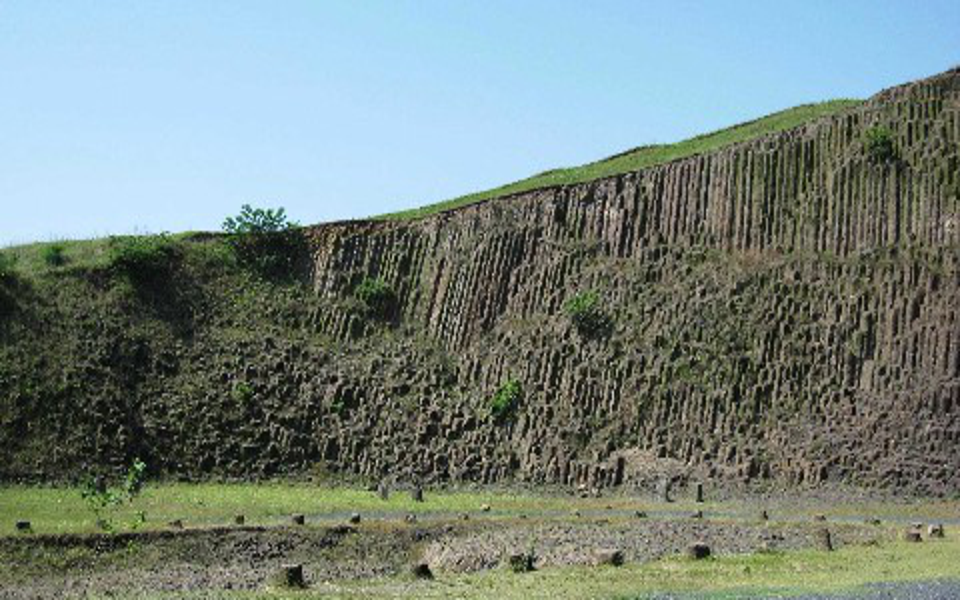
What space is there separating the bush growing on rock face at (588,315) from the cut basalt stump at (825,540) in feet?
79.1

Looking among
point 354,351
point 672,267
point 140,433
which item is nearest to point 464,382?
point 354,351

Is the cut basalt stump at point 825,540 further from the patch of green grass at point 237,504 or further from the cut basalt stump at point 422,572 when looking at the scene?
the patch of green grass at point 237,504

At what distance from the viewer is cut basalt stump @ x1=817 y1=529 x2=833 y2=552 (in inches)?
1356

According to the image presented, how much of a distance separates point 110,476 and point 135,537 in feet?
63.5

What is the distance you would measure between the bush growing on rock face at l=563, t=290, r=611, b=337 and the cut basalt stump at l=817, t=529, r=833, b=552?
24106 mm

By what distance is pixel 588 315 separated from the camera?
2367 inches

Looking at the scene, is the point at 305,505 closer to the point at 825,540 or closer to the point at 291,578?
the point at 291,578

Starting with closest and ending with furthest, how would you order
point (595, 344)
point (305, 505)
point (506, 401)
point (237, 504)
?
point (237, 504) → point (305, 505) → point (506, 401) → point (595, 344)

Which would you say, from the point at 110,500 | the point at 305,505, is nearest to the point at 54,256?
the point at 305,505

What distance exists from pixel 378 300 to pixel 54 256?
53.8 feet

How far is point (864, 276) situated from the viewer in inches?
2126

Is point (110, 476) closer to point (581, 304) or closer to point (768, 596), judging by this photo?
point (581, 304)

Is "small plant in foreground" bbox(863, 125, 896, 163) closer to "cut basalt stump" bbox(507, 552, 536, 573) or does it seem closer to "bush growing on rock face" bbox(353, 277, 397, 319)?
"bush growing on rock face" bbox(353, 277, 397, 319)

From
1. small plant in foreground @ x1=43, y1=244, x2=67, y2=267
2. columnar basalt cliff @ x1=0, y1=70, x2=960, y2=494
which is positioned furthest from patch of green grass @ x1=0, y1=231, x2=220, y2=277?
columnar basalt cliff @ x1=0, y1=70, x2=960, y2=494
